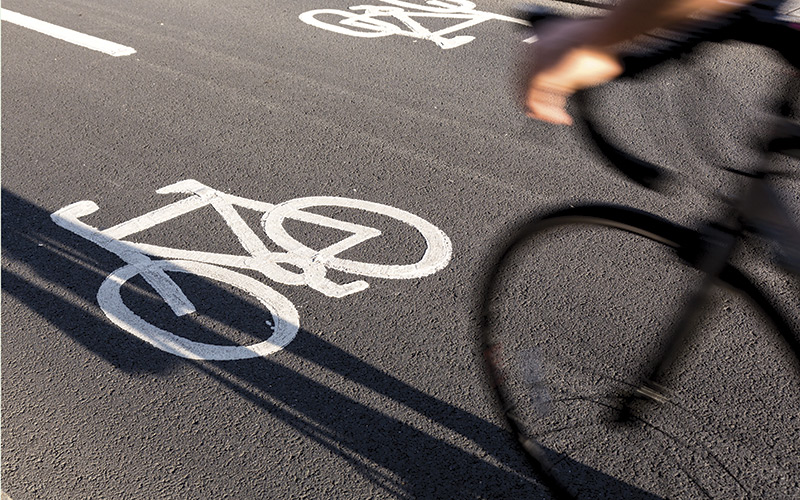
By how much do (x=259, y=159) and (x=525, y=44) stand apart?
349 centimetres

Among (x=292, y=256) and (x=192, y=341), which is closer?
(x=192, y=341)

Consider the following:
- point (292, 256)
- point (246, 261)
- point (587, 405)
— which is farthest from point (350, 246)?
point (587, 405)

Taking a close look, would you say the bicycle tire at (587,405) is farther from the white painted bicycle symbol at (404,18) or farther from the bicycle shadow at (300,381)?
the white painted bicycle symbol at (404,18)

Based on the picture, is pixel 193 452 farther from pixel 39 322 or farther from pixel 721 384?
pixel 721 384

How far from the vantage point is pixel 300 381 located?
374cm

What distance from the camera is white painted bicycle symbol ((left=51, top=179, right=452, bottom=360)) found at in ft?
13.3

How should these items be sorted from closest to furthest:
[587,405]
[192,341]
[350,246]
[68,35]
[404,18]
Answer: [587,405] → [192,341] → [350,246] → [68,35] → [404,18]

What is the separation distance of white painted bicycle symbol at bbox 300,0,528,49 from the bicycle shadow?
15.2ft

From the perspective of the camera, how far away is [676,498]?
3.15m

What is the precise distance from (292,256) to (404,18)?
5.14 meters

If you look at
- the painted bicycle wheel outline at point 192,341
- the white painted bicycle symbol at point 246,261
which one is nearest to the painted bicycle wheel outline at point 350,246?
the white painted bicycle symbol at point 246,261

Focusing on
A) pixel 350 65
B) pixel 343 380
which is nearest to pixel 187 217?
pixel 343 380

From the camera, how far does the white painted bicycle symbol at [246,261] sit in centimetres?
406

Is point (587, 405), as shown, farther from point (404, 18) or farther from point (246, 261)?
point (404, 18)
